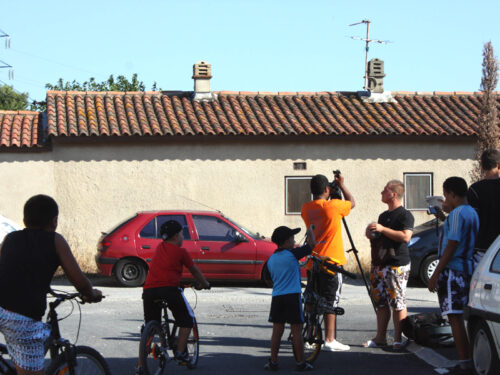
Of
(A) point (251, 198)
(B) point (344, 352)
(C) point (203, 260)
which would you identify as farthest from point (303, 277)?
(B) point (344, 352)

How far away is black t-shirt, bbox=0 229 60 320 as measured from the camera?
15.5ft

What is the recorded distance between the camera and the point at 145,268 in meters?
15.0

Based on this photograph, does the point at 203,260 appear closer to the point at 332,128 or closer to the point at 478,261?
the point at 332,128

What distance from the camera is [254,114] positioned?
21.0m

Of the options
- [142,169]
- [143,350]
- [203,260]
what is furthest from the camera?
[142,169]

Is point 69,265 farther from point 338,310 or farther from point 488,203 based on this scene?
point 488,203

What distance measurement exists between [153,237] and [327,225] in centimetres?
734

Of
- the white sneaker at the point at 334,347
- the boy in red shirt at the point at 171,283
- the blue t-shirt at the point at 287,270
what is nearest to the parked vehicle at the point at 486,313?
the blue t-shirt at the point at 287,270

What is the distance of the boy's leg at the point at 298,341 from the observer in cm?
736

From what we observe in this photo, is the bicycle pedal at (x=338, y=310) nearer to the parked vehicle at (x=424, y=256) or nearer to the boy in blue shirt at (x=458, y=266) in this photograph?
the boy in blue shirt at (x=458, y=266)

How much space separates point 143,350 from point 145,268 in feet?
27.8

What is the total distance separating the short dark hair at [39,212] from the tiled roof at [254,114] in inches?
543

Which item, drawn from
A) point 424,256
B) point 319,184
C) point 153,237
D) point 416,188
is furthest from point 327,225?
point 416,188

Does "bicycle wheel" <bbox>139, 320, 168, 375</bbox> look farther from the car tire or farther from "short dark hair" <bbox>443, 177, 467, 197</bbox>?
the car tire
